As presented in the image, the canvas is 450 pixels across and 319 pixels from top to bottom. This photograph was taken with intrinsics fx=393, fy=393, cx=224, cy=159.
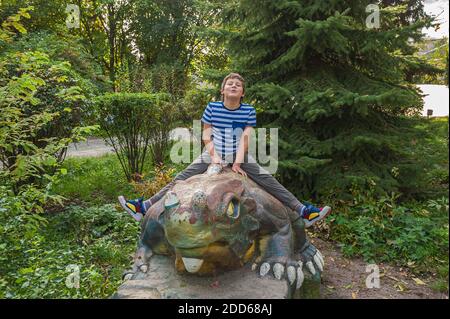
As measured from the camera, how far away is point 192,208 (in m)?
2.85

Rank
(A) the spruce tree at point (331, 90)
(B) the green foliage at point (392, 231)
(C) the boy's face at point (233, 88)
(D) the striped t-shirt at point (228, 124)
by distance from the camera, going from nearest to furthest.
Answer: (C) the boy's face at point (233, 88) → (D) the striped t-shirt at point (228, 124) → (B) the green foliage at point (392, 231) → (A) the spruce tree at point (331, 90)

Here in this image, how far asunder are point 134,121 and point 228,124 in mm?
4646

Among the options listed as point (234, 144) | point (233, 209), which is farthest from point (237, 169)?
point (233, 209)

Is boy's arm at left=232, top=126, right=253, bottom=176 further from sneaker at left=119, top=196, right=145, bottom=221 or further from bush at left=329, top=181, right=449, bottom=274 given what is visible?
bush at left=329, top=181, right=449, bottom=274

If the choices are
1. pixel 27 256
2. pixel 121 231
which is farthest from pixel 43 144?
pixel 27 256

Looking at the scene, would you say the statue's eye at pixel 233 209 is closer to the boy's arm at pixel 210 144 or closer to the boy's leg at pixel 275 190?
the boy's arm at pixel 210 144

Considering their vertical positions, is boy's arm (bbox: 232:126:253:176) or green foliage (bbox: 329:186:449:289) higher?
boy's arm (bbox: 232:126:253:176)

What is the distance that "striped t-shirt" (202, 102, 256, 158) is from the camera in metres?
3.91

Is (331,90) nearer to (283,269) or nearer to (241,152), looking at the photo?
(241,152)

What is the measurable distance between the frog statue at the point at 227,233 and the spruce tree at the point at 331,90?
219 centimetres

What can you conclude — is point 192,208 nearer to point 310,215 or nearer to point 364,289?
point 310,215

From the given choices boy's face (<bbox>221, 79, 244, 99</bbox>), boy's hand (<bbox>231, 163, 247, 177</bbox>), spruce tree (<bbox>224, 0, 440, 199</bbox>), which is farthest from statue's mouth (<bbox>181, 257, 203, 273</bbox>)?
spruce tree (<bbox>224, 0, 440, 199</bbox>)

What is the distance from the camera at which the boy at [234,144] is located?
3.86m

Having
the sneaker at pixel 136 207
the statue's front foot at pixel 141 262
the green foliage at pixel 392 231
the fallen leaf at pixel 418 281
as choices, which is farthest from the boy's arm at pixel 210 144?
the fallen leaf at pixel 418 281
